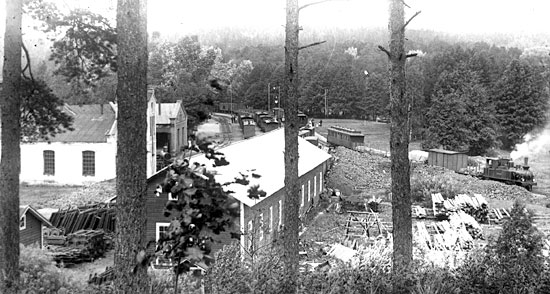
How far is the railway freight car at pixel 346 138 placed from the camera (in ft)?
183

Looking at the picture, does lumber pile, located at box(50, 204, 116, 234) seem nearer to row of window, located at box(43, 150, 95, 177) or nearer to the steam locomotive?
row of window, located at box(43, 150, 95, 177)

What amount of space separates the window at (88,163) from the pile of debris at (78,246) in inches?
503

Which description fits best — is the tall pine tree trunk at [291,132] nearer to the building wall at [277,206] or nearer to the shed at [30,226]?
the building wall at [277,206]

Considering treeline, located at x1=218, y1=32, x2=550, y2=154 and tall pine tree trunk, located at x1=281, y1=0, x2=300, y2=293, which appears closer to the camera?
tall pine tree trunk, located at x1=281, y1=0, x2=300, y2=293

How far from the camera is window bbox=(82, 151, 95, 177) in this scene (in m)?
34.2

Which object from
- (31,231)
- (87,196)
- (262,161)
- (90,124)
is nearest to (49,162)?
(90,124)

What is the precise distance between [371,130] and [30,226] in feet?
201

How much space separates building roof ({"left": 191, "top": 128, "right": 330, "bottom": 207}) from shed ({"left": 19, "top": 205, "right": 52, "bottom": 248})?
597 cm

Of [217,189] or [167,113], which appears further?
[167,113]

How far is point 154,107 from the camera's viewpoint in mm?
35094

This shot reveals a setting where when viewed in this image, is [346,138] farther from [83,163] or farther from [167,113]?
[83,163]

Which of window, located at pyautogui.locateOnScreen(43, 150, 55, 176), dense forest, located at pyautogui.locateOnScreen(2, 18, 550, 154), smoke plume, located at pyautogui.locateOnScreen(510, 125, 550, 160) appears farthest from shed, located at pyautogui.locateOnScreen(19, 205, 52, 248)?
smoke plume, located at pyautogui.locateOnScreen(510, 125, 550, 160)

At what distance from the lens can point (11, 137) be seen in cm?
1022

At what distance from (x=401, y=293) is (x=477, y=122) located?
55.9m
